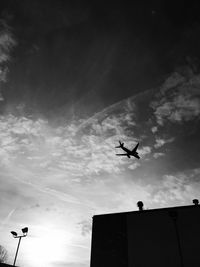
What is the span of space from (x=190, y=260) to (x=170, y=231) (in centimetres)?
295

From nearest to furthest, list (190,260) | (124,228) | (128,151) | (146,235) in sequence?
(190,260) → (146,235) → (124,228) → (128,151)

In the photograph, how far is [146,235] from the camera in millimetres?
22500

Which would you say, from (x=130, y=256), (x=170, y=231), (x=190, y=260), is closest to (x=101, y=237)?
(x=130, y=256)

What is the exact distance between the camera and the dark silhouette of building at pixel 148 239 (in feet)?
66.6

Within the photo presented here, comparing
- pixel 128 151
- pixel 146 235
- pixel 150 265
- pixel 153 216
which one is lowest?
pixel 150 265

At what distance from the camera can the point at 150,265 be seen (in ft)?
68.1

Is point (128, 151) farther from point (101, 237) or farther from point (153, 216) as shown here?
point (101, 237)

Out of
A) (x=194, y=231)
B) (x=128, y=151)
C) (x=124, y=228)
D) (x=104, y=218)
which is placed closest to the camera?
(x=194, y=231)

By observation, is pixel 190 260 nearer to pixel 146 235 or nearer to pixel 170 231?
pixel 170 231

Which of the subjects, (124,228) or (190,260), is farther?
(124,228)

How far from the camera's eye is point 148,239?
72.6 feet

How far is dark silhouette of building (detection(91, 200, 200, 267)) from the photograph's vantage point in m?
20.3

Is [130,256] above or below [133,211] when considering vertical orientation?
below

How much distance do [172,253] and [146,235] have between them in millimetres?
3054
